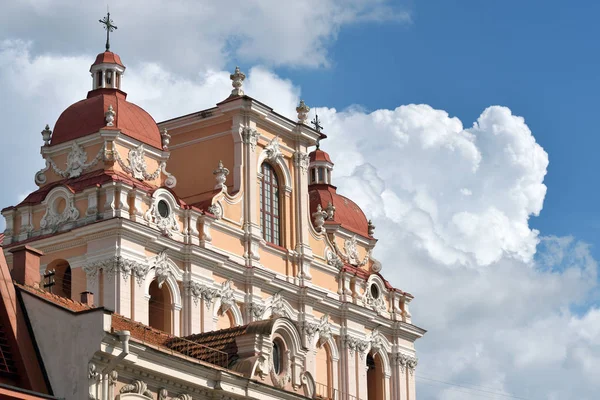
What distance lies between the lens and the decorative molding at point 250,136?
206 feet

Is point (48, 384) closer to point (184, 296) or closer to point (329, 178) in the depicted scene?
point (184, 296)

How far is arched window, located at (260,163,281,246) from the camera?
64.0 metres

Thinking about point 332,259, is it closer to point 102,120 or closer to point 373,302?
point 373,302

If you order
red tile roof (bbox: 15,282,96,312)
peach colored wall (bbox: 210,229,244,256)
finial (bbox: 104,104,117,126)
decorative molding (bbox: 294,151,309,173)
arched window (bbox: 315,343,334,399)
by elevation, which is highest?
decorative molding (bbox: 294,151,309,173)

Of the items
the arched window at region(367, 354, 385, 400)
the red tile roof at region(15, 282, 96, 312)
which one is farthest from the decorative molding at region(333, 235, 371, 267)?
the red tile roof at region(15, 282, 96, 312)

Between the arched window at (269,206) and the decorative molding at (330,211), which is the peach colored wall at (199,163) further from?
the decorative molding at (330,211)

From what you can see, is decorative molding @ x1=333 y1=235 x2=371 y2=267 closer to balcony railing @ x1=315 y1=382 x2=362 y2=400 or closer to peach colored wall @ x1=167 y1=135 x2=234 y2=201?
balcony railing @ x1=315 y1=382 x2=362 y2=400

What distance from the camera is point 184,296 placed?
5766 cm

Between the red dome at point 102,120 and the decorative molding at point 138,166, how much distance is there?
1.88ft

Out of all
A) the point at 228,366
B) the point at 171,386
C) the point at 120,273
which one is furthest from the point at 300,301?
the point at 171,386

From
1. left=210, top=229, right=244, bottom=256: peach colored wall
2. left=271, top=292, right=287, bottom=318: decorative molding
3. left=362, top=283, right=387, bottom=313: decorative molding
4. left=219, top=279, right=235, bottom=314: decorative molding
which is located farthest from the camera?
left=362, top=283, right=387, bottom=313: decorative molding

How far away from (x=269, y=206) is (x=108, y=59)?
8.97 metres

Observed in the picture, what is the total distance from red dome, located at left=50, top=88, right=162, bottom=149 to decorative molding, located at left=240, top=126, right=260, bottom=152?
4194 mm

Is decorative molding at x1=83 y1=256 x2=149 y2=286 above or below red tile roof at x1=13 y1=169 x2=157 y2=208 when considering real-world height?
below
